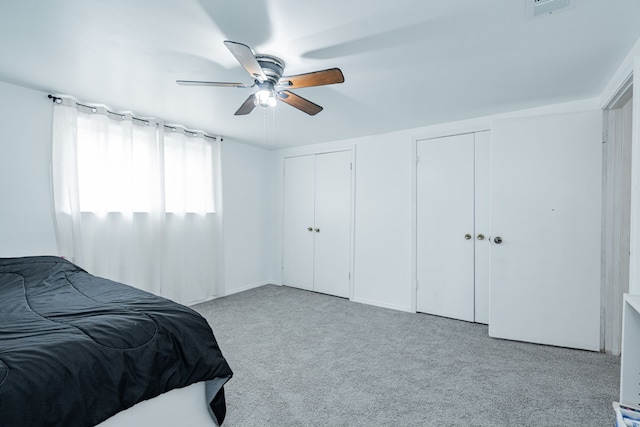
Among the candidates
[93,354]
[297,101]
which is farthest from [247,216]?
[93,354]

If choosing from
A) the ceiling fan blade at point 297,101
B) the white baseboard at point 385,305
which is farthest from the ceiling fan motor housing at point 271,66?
the white baseboard at point 385,305

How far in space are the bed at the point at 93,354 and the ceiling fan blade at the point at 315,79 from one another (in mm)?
1500

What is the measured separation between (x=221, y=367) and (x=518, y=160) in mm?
3026

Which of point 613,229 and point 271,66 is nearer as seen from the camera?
point 271,66

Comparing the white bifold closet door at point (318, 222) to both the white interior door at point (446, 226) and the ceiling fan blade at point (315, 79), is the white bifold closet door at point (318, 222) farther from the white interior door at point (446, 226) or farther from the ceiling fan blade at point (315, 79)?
the ceiling fan blade at point (315, 79)

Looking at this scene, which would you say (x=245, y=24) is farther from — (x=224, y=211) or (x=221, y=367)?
(x=224, y=211)

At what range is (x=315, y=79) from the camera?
184 cm

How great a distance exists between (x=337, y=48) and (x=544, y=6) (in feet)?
3.54

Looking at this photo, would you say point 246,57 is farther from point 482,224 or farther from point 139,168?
point 482,224

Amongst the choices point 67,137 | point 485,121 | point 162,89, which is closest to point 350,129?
point 485,121

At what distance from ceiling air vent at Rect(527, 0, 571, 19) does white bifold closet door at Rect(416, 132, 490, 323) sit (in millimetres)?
1808

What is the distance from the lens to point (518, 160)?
2.86 meters

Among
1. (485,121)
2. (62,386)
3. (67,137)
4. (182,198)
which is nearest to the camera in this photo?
(62,386)

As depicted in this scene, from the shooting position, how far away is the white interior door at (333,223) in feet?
14.0
